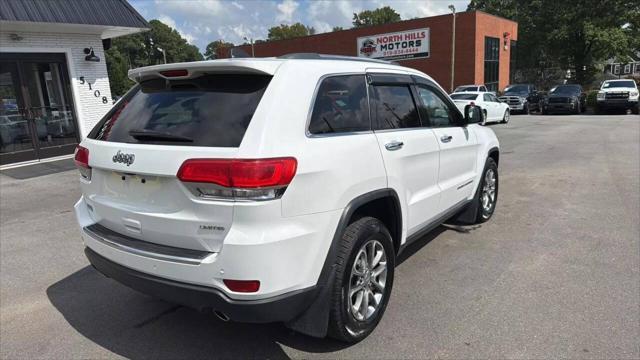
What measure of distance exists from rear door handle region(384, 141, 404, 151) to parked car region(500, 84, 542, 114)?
24275 millimetres

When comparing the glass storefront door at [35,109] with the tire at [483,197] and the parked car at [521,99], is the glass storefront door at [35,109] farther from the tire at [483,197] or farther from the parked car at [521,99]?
the parked car at [521,99]

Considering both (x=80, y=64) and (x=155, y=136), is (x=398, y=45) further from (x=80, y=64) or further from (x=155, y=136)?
(x=155, y=136)

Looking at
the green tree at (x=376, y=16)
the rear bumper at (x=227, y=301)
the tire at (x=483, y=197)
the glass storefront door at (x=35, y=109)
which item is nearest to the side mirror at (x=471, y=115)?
the tire at (x=483, y=197)

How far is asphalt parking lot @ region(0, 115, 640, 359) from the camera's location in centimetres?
298

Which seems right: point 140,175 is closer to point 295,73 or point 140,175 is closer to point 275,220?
point 275,220

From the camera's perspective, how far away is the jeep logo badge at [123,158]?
8.62 feet

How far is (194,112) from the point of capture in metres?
2.61

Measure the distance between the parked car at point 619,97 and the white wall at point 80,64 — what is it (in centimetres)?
2350

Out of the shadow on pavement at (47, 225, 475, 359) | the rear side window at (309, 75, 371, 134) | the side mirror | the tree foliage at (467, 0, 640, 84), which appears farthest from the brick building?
the shadow on pavement at (47, 225, 475, 359)

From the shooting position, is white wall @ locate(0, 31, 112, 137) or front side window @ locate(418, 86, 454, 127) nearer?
front side window @ locate(418, 86, 454, 127)

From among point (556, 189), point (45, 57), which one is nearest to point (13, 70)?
point (45, 57)

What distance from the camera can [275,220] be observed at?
2354 mm

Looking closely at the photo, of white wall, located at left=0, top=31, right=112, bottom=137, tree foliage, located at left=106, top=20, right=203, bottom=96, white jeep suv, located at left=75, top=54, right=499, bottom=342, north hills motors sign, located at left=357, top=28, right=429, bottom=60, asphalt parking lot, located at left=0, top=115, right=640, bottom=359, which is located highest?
tree foliage, located at left=106, top=20, right=203, bottom=96

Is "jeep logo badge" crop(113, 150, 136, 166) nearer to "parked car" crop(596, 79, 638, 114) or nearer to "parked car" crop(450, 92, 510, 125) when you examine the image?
"parked car" crop(450, 92, 510, 125)
